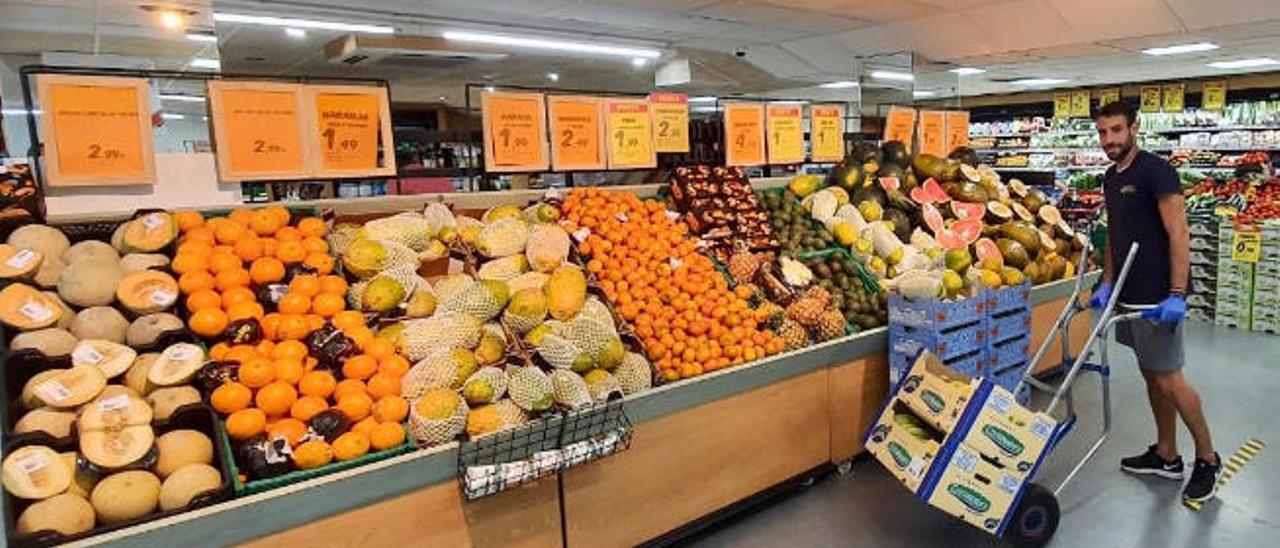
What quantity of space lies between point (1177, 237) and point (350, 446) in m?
3.19

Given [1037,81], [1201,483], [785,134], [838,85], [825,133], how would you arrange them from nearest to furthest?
1. [1201,483]
2. [785,134]
3. [825,133]
4. [1037,81]
5. [838,85]

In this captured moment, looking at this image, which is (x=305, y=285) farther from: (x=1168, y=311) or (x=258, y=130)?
(x=1168, y=311)

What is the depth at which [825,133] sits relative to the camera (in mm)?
5094

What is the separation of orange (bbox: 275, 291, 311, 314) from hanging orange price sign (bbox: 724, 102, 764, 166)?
2.58 m

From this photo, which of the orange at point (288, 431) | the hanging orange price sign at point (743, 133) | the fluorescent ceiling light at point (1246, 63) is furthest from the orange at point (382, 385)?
the fluorescent ceiling light at point (1246, 63)

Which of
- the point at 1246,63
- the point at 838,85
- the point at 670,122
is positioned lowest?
the point at 670,122

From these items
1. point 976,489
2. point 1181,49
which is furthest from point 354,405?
point 1181,49

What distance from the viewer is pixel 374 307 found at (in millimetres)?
2586

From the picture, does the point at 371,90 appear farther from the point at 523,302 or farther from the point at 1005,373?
the point at 1005,373

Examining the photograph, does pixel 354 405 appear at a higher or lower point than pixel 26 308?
lower

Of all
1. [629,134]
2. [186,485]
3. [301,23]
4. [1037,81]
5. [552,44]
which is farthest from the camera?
[1037,81]

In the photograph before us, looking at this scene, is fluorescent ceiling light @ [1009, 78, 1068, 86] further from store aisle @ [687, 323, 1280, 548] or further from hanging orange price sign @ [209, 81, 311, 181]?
hanging orange price sign @ [209, 81, 311, 181]

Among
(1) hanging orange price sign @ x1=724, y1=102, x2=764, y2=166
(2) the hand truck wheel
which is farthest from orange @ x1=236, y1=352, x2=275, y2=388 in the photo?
(1) hanging orange price sign @ x1=724, y1=102, x2=764, y2=166

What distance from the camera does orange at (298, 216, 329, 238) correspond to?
284cm
